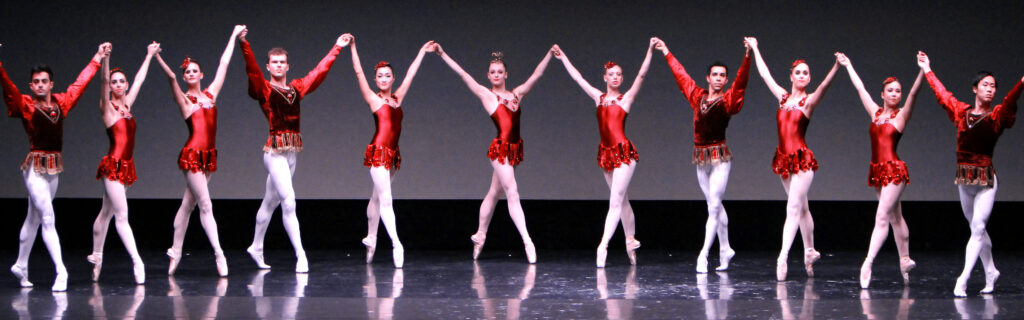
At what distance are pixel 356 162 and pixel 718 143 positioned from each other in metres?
2.72

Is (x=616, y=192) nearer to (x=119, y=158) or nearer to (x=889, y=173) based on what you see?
(x=889, y=173)

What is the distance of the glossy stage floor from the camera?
15.3ft

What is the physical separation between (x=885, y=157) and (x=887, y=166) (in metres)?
0.06

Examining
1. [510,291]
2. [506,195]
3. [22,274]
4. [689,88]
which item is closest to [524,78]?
[506,195]

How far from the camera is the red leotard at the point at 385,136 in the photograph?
6.30 metres

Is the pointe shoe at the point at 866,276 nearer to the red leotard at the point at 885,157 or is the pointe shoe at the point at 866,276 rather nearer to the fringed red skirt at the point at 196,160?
the red leotard at the point at 885,157

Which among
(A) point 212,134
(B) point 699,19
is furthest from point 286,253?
(B) point 699,19

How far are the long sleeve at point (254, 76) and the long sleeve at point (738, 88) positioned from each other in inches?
100

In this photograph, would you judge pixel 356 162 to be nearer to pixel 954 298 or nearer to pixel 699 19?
pixel 699 19

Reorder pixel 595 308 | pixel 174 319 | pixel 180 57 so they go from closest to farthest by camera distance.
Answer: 1. pixel 174 319
2. pixel 595 308
3. pixel 180 57

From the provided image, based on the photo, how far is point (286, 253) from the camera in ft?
23.5

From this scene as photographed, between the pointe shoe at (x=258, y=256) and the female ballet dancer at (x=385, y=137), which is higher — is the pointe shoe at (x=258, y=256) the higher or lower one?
the lower one

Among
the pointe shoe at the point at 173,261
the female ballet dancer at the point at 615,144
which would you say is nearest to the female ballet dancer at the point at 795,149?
the female ballet dancer at the point at 615,144

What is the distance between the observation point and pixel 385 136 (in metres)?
6.34
